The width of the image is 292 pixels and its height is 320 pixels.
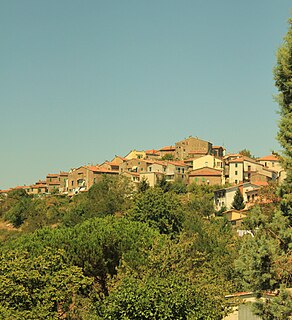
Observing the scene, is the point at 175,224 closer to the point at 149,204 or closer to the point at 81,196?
the point at 149,204

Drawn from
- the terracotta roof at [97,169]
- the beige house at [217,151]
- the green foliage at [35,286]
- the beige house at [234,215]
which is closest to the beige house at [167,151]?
→ the beige house at [217,151]

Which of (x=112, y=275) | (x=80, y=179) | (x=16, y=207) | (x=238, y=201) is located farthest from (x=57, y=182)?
(x=112, y=275)

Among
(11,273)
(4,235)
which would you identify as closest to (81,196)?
(4,235)

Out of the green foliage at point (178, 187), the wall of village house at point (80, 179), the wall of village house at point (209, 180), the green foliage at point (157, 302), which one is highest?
the wall of village house at point (80, 179)

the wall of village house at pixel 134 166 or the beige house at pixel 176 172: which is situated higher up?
the wall of village house at pixel 134 166

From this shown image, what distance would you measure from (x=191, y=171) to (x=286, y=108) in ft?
241

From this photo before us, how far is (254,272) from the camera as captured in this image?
40.8ft

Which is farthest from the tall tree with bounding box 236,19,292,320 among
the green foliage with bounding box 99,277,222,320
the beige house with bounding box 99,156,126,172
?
the beige house with bounding box 99,156,126,172

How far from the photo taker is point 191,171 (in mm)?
87312

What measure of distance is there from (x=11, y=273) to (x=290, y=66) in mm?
10572

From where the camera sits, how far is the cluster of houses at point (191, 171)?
80.3 metres

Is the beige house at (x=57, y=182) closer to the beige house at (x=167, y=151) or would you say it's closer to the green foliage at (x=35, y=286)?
the beige house at (x=167, y=151)

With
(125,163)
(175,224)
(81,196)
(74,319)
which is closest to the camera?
(74,319)

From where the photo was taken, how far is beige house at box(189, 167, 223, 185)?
83688 millimetres
